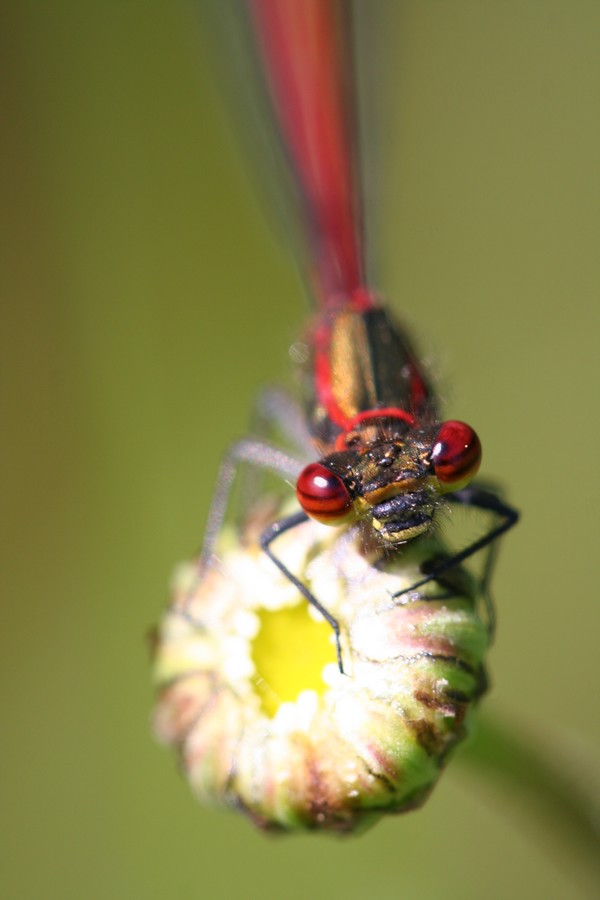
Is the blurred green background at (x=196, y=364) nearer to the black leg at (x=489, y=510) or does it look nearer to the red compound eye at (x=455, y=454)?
the black leg at (x=489, y=510)

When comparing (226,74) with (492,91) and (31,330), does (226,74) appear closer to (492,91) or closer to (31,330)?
(31,330)

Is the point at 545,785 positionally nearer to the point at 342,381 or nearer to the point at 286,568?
the point at 286,568

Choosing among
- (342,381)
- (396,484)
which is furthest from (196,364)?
(396,484)

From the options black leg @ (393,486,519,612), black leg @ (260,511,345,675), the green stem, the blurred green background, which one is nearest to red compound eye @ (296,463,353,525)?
black leg @ (260,511,345,675)

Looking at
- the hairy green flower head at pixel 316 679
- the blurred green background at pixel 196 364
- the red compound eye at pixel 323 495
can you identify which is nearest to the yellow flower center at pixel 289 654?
the hairy green flower head at pixel 316 679

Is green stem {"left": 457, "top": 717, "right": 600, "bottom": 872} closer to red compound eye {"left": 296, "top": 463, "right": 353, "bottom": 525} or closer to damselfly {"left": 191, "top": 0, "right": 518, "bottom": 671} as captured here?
damselfly {"left": 191, "top": 0, "right": 518, "bottom": 671}

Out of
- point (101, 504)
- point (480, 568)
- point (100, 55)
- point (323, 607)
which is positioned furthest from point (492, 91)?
point (323, 607)
